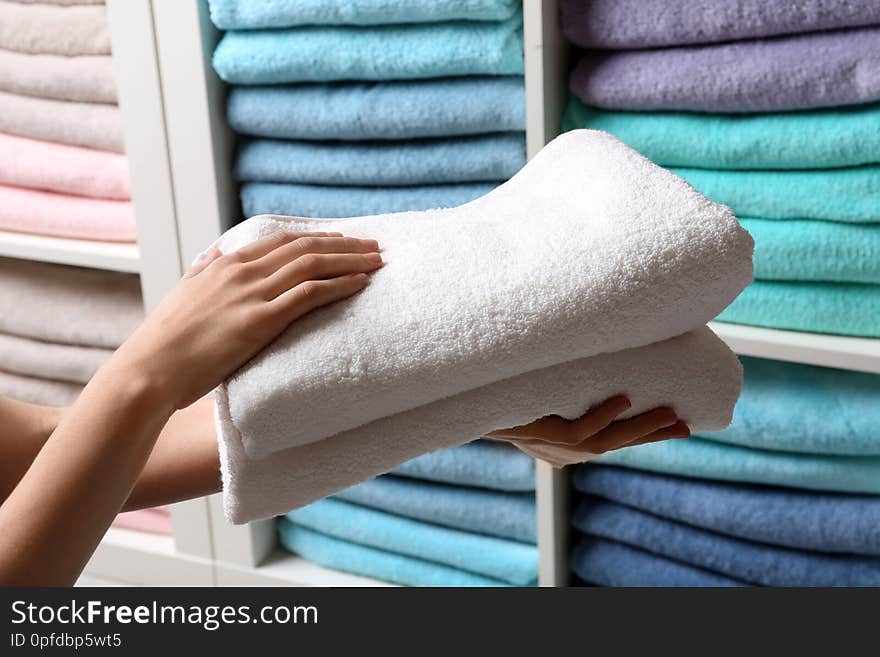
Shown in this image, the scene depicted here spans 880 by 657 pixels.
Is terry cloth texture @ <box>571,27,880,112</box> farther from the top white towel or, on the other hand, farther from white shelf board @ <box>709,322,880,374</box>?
the top white towel

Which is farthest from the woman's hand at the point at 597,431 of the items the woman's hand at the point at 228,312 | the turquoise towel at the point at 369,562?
the turquoise towel at the point at 369,562

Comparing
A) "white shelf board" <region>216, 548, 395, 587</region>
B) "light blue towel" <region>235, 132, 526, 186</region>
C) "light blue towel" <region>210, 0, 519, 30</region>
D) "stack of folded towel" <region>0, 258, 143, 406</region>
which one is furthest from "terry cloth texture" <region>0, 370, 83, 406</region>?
"light blue towel" <region>210, 0, 519, 30</region>

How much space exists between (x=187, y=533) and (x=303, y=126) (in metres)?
0.47

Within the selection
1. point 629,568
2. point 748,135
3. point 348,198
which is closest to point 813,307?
point 748,135

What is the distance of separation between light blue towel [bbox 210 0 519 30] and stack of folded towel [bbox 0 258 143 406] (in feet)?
1.13

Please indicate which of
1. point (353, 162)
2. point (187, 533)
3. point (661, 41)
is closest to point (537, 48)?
point (661, 41)

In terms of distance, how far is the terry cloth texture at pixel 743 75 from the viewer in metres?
0.82

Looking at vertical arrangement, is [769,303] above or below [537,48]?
below

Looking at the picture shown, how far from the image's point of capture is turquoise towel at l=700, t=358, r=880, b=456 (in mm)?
911

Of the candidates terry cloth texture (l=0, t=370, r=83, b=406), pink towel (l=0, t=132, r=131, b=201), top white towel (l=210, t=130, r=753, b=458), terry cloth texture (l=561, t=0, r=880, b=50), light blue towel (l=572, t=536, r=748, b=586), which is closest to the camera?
top white towel (l=210, t=130, r=753, b=458)

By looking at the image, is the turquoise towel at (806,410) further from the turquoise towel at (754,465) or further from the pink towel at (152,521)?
the pink towel at (152,521)

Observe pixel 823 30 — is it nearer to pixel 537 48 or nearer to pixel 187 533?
pixel 537 48

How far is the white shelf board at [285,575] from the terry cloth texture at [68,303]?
27cm

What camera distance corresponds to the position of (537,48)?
88cm
